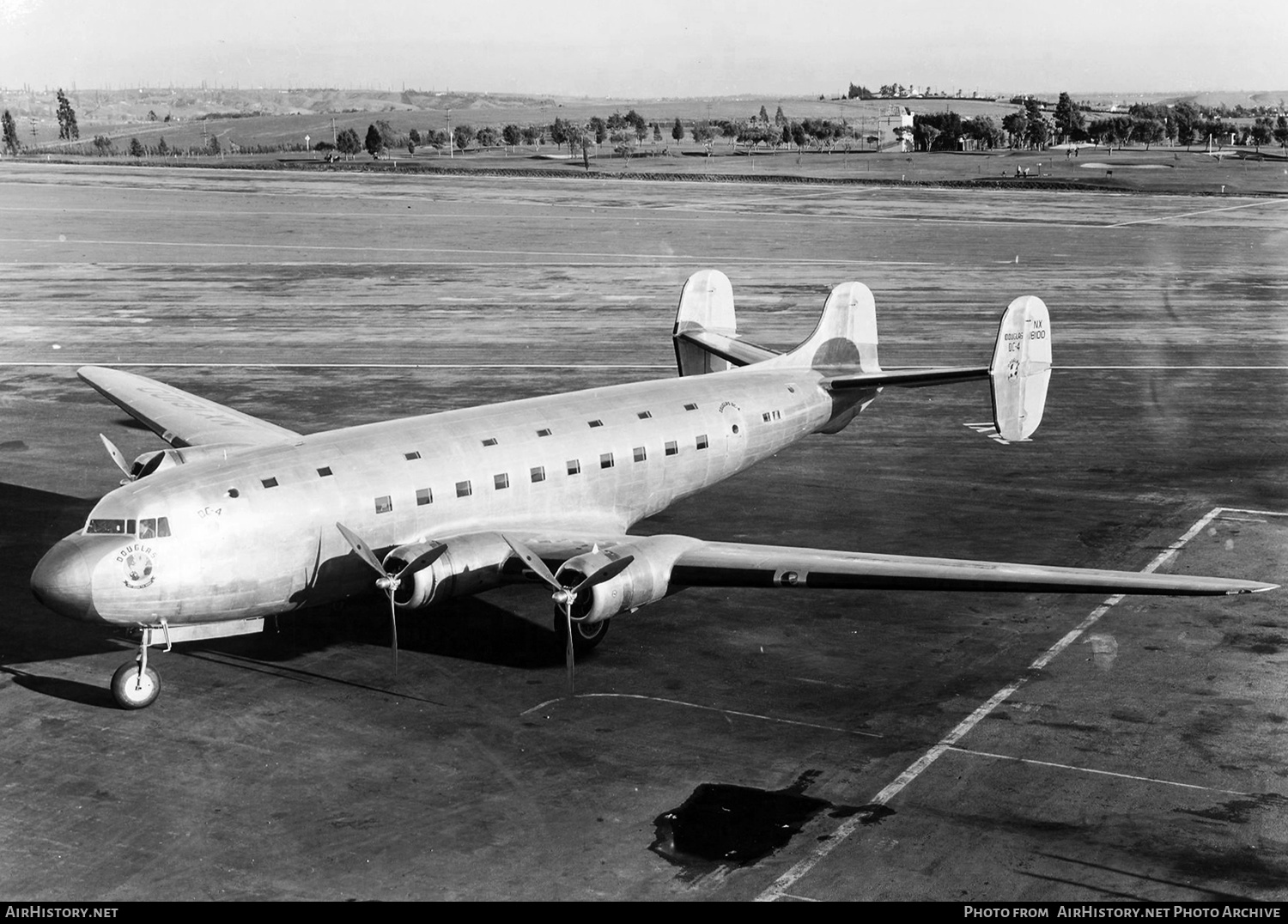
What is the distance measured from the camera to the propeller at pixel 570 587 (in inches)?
850

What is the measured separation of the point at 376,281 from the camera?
7575 centimetres

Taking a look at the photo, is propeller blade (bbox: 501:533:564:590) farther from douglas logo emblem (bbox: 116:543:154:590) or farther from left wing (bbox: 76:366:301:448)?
douglas logo emblem (bbox: 116:543:154:590)

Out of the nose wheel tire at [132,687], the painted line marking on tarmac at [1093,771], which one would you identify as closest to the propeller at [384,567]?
the nose wheel tire at [132,687]

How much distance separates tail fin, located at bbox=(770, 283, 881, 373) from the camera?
1314 inches

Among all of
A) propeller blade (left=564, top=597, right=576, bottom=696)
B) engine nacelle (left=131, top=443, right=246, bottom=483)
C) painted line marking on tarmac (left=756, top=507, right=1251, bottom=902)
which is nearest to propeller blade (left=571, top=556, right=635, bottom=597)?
propeller blade (left=564, top=597, right=576, bottom=696)

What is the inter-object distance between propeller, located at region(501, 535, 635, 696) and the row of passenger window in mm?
2282

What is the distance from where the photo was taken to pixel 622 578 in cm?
2238

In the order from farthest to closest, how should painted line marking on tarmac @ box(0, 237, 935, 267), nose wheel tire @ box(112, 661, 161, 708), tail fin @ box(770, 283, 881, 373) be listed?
painted line marking on tarmac @ box(0, 237, 935, 267) < tail fin @ box(770, 283, 881, 373) < nose wheel tire @ box(112, 661, 161, 708)

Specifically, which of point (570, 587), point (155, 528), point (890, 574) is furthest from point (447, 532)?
point (890, 574)

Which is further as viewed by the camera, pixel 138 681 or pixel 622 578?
pixel 622 578

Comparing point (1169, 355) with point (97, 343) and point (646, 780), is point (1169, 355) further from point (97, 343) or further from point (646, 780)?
point (97, 343)

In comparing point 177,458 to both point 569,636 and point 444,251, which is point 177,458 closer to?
point 569,636

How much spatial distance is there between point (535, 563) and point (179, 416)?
13.0 metres

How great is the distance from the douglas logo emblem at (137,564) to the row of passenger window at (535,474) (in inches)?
162
